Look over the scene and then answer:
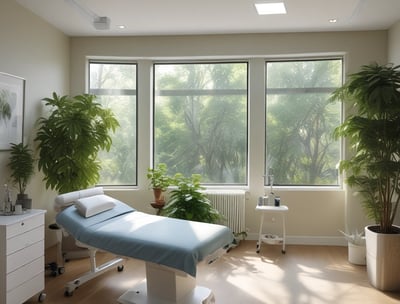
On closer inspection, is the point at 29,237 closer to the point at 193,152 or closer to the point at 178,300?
the point at 178,300

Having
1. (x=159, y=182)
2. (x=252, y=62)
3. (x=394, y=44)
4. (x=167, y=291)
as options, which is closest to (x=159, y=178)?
(x=159, y=182)

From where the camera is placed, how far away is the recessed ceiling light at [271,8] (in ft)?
12.9

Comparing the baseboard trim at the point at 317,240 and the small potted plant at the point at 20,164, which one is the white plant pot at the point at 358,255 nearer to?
the baseboard trim at the point at 317,240

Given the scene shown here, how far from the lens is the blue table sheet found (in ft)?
8.84

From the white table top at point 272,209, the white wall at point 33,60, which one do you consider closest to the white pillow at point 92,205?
the white wall at point 33,60

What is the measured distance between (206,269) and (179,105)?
232 cm

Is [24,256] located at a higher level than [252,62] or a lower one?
lower

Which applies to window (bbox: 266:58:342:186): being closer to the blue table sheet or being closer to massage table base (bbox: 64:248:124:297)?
the blue table sheet

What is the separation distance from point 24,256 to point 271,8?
331 centimetres

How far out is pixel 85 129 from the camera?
14.0 feet

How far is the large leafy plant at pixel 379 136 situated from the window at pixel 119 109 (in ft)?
9.35

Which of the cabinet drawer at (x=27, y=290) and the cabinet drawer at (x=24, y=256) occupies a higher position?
the cabinet drawer at (x=24, y=256)

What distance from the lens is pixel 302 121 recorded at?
17.0 ft

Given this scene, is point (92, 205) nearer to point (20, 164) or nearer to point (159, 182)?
point (20, 164)
